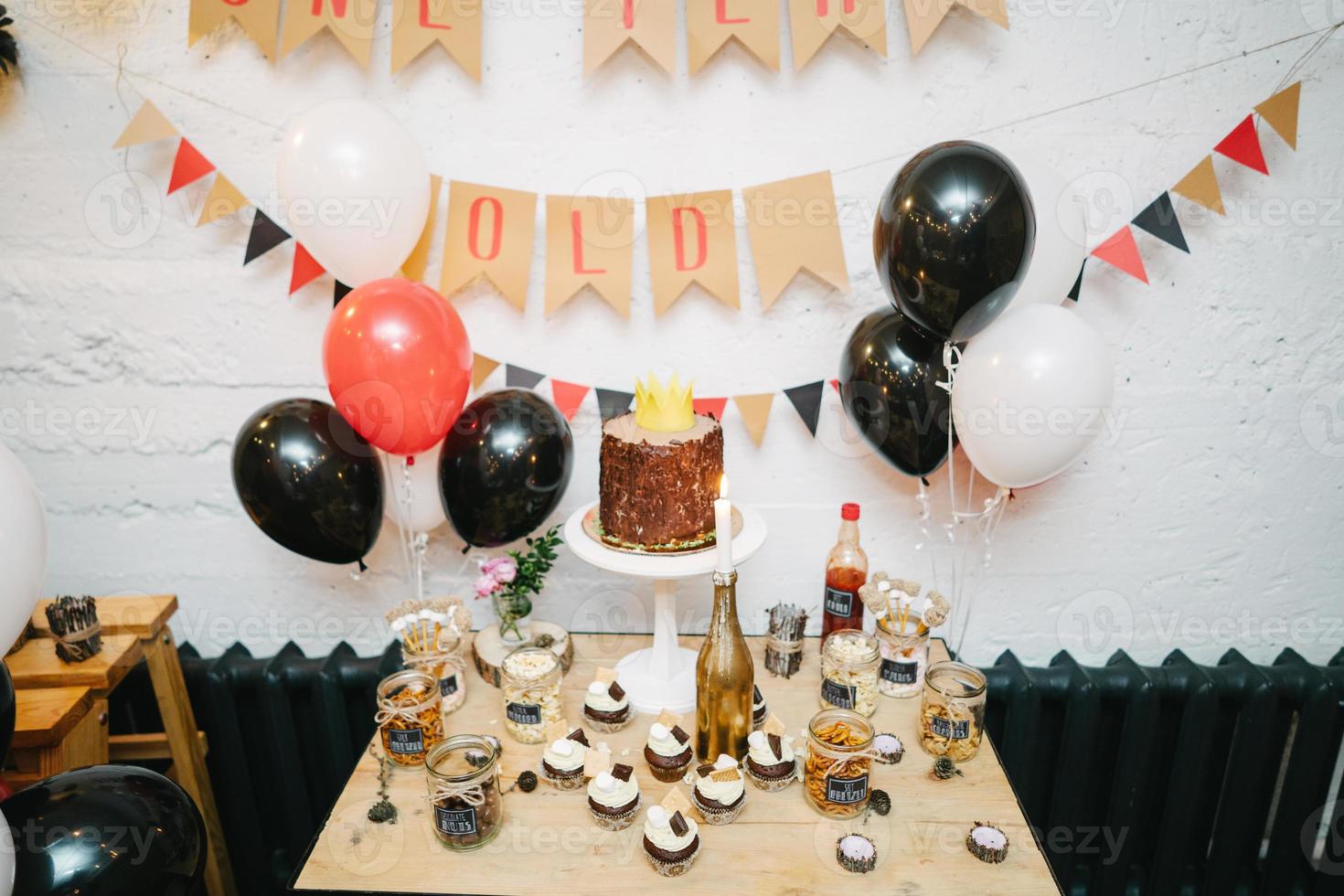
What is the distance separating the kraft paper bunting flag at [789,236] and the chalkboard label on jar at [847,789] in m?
0.86

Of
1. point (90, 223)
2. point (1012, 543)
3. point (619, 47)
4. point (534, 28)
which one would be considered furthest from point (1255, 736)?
point (90, 223)

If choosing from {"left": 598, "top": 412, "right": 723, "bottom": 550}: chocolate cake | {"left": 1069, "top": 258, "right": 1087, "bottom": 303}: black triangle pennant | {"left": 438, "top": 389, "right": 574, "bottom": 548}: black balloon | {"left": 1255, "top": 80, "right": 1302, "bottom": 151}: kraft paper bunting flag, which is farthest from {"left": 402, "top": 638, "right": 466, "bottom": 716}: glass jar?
{"left": 1255, "top": 80, "right": 1302, "bottom": 151}: kraft paper bunting flag

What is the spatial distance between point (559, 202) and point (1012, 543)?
1208 mm

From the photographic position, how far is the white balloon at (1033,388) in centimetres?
126

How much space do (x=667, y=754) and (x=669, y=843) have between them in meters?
0.17

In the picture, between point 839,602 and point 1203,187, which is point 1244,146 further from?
point 839,602

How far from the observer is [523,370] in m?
1.67

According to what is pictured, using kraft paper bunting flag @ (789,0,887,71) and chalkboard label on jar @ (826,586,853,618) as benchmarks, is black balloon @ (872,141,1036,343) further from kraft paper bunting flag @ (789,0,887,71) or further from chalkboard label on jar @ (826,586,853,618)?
chalkboard label on jar @ (826,586,853,618)

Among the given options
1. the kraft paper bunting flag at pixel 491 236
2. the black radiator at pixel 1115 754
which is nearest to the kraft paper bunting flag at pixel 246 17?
the kraft paper bunting flag at pixel 491 236

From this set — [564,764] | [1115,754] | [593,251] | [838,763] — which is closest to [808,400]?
[593,251]

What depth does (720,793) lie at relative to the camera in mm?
1175

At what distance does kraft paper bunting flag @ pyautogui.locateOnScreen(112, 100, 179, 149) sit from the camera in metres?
1.55

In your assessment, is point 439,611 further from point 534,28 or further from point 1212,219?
point 1212,219

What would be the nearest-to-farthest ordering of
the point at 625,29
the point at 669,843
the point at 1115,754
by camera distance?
the point at 669,843 → the point at 625,29 → the point at 1115,754
